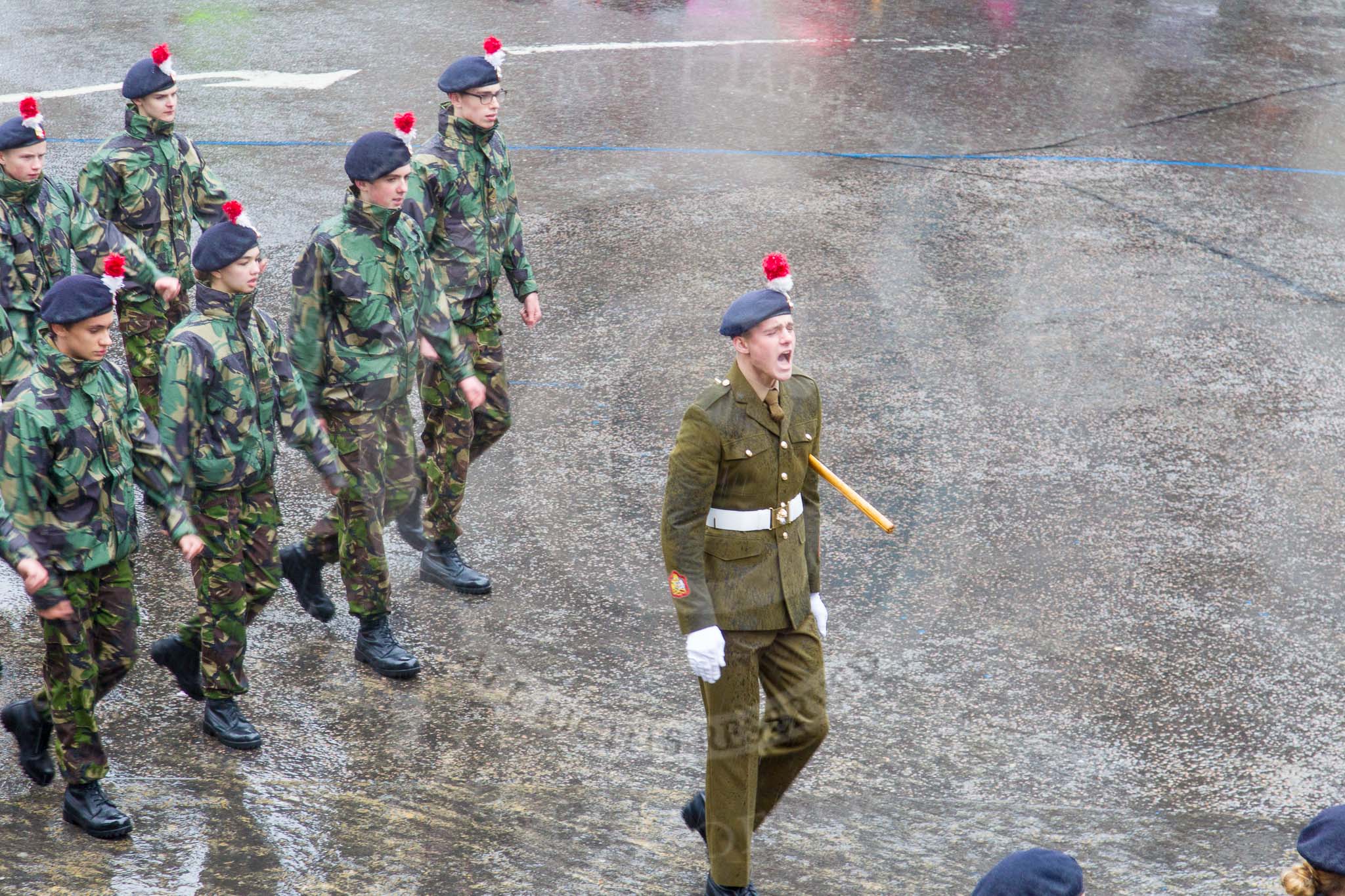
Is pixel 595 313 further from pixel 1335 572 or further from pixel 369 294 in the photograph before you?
pixel 1335 572

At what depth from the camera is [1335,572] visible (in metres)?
6.88

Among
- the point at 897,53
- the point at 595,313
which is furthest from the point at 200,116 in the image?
the point at 897,53

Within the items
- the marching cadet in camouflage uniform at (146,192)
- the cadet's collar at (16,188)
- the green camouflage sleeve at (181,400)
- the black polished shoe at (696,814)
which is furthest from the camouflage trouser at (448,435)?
the black polished shoe at (696,814)

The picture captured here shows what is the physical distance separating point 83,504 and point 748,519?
2.23 m

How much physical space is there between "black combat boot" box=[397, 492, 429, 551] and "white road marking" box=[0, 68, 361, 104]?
7852mm

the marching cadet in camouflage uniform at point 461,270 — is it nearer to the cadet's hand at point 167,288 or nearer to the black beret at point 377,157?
the black beret at point 377,157

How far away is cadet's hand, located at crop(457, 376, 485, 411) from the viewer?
6.43 meters

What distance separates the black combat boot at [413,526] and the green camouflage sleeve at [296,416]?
1257mm

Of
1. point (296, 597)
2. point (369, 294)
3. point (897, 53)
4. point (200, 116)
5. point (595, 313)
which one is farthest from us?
point (897, 53)

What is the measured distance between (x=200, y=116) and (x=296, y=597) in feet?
25.1

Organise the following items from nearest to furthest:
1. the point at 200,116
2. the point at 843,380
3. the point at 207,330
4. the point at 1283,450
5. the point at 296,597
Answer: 1. the point at 207,330
2. the point at 296,597
3. the point at 1283,450
4. the point at 843,380
5. the point at 200,116

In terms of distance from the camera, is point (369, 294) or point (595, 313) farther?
point (595, 313)

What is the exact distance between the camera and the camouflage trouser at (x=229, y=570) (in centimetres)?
554

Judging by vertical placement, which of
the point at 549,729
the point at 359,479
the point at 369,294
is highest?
the point at 369,294
